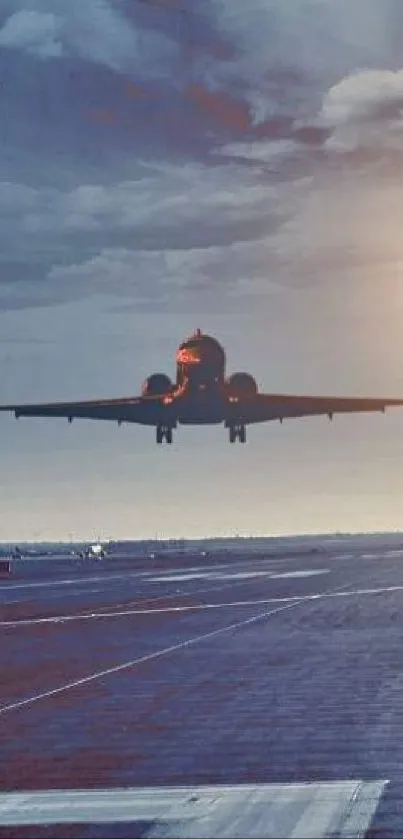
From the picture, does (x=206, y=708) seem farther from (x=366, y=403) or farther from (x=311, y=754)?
(x=366, y=403)

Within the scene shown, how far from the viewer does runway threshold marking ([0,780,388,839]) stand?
1145 centimetres

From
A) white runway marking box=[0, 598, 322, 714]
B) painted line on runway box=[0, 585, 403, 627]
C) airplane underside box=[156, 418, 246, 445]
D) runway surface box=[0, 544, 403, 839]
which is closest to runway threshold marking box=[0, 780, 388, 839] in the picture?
runway surface box=[0, 544, 403, 839]

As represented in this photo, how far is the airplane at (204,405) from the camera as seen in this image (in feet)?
289

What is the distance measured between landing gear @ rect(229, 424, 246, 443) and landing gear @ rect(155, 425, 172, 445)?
165 inches

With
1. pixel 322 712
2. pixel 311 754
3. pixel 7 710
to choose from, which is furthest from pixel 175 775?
pixel 7 710

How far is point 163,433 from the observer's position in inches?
3460

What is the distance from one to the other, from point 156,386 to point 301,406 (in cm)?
1126

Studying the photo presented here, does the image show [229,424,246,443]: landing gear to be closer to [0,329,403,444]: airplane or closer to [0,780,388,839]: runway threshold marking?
[0,329,403,444]: airplane

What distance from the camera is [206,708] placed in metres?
20.3

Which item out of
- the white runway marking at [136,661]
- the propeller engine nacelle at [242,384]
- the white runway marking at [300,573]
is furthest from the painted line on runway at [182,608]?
the propeller engine nacelle at [242,384]

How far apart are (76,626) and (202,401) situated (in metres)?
49.9

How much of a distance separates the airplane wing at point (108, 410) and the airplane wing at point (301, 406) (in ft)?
19.9

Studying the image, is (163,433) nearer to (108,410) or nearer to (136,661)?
(108,410)

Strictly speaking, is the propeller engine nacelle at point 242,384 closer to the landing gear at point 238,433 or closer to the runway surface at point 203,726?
the landing gear at point 238,433
